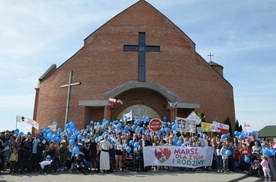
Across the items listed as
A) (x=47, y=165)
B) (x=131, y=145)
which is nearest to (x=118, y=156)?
(x=131, y=145)

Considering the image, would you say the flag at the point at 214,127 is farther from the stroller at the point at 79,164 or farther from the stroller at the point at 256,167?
the stroller at the point at 79,164

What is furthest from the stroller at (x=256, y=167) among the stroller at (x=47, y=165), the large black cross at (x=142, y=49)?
the large black cross at (x=142, y=49)

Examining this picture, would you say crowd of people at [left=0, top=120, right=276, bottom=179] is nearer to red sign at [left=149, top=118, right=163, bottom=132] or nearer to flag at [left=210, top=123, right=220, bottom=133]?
red sign at [left=149, top=118, right=163, bottom=132]

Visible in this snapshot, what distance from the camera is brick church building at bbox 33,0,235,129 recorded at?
23.4 metres

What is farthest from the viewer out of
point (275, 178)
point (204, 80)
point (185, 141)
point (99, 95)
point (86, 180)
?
point (204, 80)

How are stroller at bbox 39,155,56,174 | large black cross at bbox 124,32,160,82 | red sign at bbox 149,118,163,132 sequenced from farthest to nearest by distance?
large black cross at bbox 124,32,160,82 < red sign at bbox 149,118,163,132 < stroller at bbox 39,155,56,174

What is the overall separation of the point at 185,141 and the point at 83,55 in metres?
15.5

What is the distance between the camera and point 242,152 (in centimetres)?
1173

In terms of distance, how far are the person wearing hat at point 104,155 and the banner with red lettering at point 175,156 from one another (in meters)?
1.63

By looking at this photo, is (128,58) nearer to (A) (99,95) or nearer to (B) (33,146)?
(A) (99,95)

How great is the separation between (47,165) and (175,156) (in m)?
5.45

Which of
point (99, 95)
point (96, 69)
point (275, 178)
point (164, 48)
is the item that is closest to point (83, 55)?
point (96, 69)

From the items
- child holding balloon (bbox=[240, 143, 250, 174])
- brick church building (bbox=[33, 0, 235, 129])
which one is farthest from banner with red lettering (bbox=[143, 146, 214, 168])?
brick church building (bbox=[33, 0, 235, 129])

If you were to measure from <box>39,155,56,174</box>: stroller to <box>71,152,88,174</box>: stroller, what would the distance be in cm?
88
